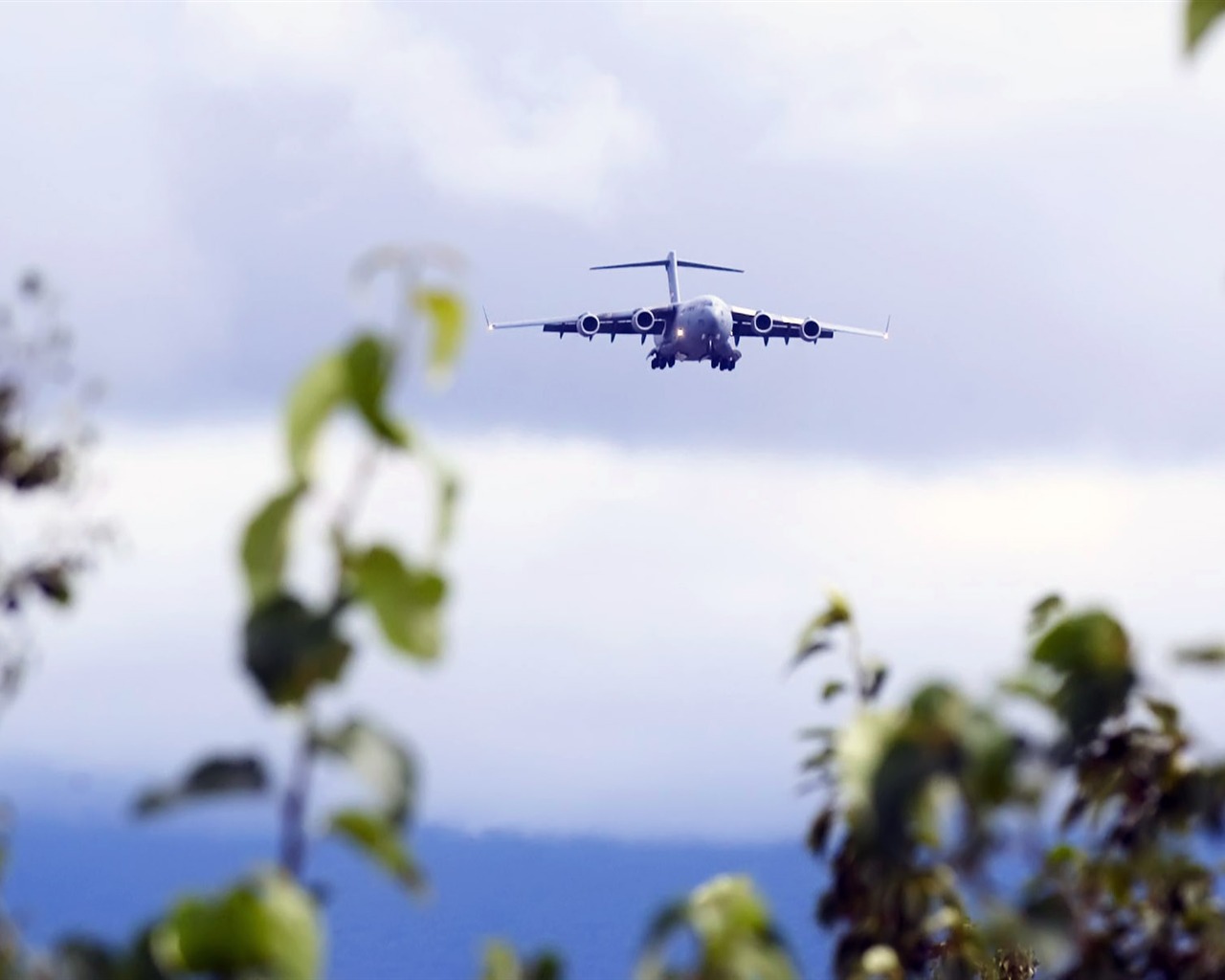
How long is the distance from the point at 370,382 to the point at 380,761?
2.22 feet

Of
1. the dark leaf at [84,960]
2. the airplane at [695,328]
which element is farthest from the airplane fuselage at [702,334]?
the dark leaf at [84,960]

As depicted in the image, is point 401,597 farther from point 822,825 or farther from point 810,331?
point 810,331

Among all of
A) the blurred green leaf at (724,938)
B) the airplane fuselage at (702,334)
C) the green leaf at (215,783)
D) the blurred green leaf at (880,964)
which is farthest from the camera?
the airplane fuselage at (702,334)

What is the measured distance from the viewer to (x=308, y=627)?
341 cm

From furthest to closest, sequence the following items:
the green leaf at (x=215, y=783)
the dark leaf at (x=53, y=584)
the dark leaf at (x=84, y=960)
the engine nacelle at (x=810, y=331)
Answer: the engine nacelle at (x=810, y=331) < the dark leaf at (x=53, y=584) < the dark leaf at (x=84, y=960) < the green leaf at (x=215, y=783)

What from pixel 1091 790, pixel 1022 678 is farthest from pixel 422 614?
pixel 1091 790

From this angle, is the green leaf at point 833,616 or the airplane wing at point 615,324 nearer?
the green leaf at point 833,616

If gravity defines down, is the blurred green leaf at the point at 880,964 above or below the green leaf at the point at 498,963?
above

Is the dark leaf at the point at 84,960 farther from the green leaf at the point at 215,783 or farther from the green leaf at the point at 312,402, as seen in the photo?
the green leaf at the point at 312,402

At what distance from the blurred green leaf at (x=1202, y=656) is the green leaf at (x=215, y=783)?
2.81m

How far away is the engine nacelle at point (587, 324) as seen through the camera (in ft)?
308

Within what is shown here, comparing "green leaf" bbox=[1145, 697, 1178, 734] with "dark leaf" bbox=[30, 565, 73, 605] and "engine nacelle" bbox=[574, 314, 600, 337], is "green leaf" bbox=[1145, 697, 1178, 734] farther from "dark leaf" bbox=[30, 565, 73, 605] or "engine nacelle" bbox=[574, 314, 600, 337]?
"engine nacelle" bbox=[574, 314, 600, 337]

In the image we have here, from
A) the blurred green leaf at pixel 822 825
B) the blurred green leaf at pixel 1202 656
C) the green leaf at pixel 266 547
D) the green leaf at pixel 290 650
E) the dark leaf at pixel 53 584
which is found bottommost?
the green leaf at pixel 290 650

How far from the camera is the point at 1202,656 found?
5238 millimetres
